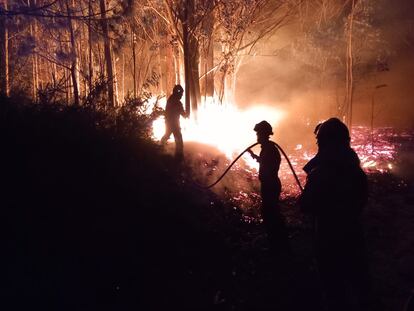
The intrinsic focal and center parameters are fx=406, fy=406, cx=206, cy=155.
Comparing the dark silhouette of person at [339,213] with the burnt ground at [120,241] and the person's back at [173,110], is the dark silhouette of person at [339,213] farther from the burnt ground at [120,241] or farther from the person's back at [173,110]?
the person's back at [173,110]

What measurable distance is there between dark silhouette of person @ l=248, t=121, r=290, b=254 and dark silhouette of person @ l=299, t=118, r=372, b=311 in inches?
99.1

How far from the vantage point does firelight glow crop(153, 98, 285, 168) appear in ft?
47.3

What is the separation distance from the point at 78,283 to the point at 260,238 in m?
3.85

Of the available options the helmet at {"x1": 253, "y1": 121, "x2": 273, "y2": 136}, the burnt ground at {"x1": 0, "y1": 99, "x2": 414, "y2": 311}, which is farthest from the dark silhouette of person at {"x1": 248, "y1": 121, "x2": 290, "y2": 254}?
the burnt ground at {"x1": 0, "y1": 99, "x2": 414, "y2": 311}

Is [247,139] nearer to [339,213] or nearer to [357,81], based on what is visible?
[357,81]

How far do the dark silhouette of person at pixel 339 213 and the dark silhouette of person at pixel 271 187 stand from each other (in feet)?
8.26

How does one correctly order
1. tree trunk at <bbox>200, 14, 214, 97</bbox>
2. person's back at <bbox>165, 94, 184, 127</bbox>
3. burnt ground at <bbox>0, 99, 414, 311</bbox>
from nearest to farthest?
burnt ground at <bbox>0, 99, 414, 311</bbox> < person's back at <bbox>165, 94, 184, 127</bbox> < tree trunk at <bbox>200, 14, 214, 97</bbox>

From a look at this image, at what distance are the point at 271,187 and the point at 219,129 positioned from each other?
10.4m

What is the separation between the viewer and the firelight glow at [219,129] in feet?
47.3

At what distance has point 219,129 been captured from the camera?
56.2 feet

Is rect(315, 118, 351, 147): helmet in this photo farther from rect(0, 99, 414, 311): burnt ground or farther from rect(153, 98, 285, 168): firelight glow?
rect(153, 98, 285, 168): firelight glow

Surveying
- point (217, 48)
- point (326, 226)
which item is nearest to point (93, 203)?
point (326, 226)

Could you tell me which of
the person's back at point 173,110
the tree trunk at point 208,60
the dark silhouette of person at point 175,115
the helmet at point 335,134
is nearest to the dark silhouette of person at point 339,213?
the helmet at point 335,134

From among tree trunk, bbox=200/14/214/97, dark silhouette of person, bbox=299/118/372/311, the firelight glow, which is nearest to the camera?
dark silhouette of person, bbox=299/118/372/311
